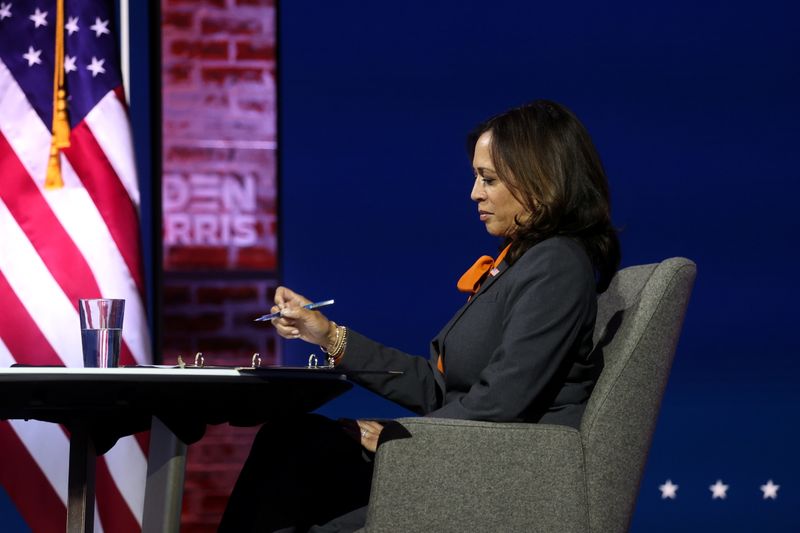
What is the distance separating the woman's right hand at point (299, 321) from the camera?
1.98 m

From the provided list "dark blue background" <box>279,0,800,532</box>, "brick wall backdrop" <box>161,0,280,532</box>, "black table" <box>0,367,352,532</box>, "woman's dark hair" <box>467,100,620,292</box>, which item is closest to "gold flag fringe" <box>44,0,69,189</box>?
"brick wall backdrop" <box>161,0,280,532</box>

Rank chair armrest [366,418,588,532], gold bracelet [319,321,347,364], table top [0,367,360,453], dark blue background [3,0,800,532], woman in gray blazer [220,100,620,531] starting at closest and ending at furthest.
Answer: table top [0,367,360,453] → chair armrest [366,418,588,532] → woman in gray blazer [220,100,620,531] → gold bracelet [319,321,347,364] → dark blue background [3,0,800,532]

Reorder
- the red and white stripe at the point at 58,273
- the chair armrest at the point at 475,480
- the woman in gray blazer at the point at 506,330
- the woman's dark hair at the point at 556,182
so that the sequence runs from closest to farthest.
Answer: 1. the chair armrest at the point at 475,480
2. the woman in gray blazer at the point at 506,330
3. the woman's dark hair at the point at 556,182
4. the red and white stripe at the point at 58,273

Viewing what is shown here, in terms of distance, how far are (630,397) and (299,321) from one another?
24.0 inches

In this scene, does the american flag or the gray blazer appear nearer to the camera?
the gray blazer

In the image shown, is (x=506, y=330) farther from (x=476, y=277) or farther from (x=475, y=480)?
(x=476, y=277)

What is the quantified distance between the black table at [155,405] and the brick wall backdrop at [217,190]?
4.18 ft

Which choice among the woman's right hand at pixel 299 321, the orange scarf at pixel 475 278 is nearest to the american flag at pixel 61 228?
the woman's right hand at pixel 299 321

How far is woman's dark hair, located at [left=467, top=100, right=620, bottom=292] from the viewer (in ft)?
6.46

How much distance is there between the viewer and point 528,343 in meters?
1.77

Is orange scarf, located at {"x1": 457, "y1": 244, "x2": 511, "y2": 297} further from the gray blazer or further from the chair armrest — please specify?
the chair armrest

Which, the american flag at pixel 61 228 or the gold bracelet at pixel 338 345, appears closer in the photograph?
the gold bracelet at pixel 338 345

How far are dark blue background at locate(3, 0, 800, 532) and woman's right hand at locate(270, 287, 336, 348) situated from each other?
4.32 ft

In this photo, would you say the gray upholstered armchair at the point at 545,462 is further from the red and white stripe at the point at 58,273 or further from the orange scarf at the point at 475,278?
the red and white stripe at the point at 58,273
